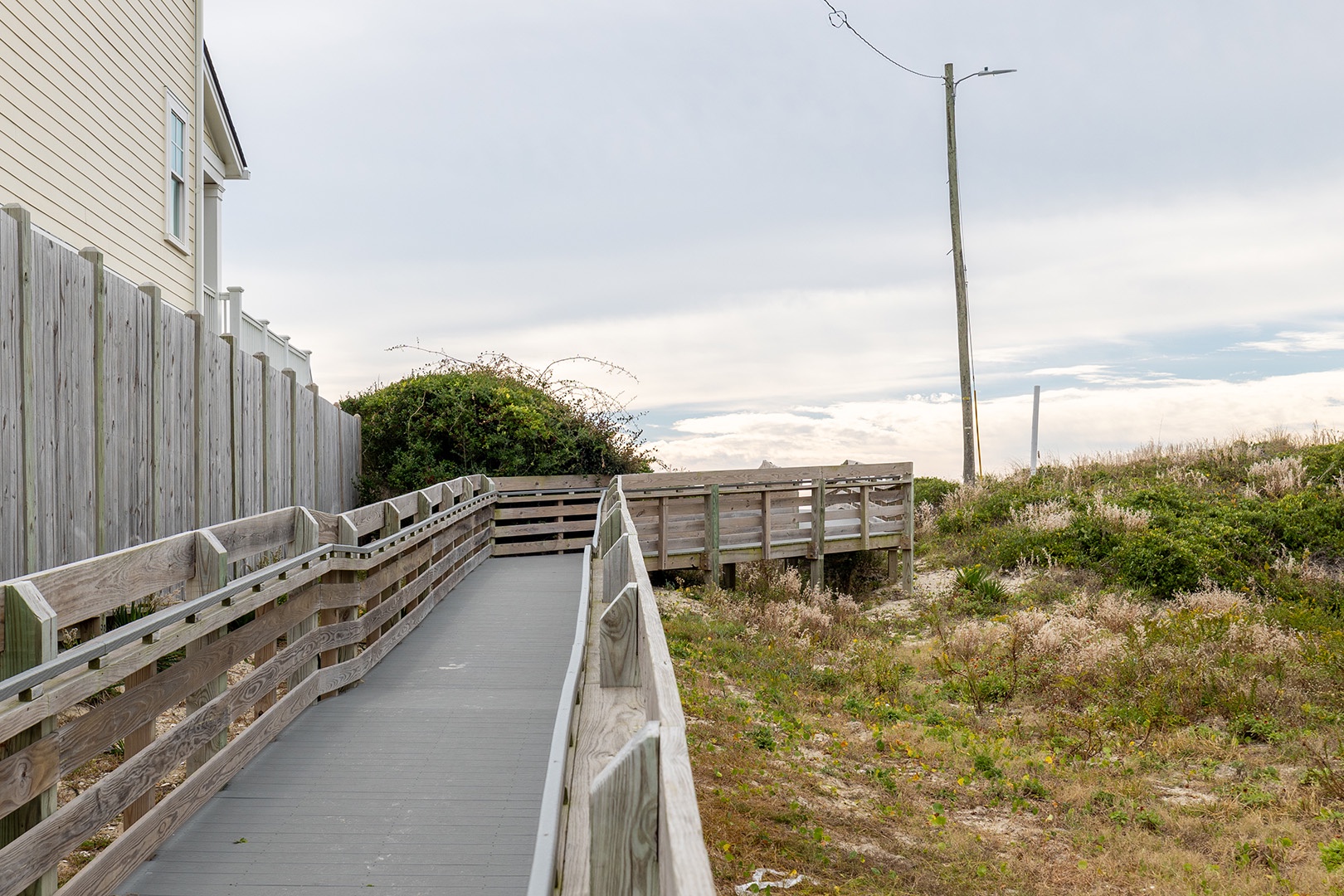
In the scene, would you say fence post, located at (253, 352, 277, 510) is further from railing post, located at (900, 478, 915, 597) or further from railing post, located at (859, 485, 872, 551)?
railing post, located at (900, 478, 915, 597)

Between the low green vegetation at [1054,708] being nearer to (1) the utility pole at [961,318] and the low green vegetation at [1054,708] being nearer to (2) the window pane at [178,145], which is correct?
(1) the utility pole at [961,318]

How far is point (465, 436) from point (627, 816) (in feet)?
57.8

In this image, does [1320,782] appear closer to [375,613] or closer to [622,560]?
[622,560]

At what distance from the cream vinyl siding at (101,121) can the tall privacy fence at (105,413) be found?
2.99 metres

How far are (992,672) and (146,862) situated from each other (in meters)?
9.76

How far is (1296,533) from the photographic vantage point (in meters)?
17.7

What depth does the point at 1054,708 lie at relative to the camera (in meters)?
10.7

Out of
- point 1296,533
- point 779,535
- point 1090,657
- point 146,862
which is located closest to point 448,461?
point 779,535

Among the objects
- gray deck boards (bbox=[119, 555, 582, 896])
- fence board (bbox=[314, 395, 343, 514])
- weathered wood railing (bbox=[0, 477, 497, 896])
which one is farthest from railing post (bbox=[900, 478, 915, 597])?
weathered wood railing (bbox=[0, 477, 497, 896])

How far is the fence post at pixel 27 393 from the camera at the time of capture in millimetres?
7125

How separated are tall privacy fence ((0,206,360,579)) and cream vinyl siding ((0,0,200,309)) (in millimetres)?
2988

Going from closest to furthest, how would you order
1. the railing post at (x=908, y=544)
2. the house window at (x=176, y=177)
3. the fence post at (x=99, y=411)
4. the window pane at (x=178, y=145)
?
the fence post at (x=99, y=411) → the house window at (x=176, y=177) → the window pane at (x=178, y=145) → the railing post at (x=908, y=544)

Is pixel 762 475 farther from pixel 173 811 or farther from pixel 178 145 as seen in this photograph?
pixel 173 811

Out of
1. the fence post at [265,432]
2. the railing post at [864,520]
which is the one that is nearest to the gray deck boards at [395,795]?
the fence post at [265,432]
